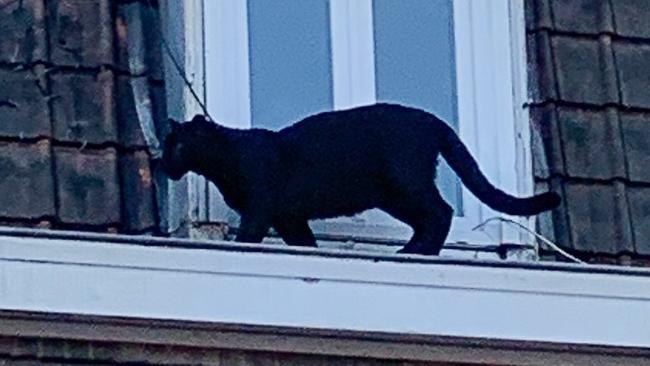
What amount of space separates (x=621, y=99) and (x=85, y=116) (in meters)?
1.46

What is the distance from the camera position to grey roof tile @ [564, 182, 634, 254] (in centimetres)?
909

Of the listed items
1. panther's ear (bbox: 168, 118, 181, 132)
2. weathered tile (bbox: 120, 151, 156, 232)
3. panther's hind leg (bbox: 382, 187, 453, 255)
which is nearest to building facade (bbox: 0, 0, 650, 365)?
weathered tile (bbox: 120, 151, 156, 232)

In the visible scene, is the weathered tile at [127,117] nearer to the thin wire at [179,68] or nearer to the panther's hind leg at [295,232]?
the thin wire at [179,68]

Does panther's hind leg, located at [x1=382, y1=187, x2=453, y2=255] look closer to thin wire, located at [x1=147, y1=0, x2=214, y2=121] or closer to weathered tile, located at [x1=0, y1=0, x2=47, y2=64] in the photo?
thin wire, located at [x1=147, y1=0, x2=214, y2=121]

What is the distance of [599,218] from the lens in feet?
30.0

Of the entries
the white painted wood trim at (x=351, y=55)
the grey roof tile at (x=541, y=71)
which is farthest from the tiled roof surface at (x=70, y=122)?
the grey roof tile at (x=541, y=71)

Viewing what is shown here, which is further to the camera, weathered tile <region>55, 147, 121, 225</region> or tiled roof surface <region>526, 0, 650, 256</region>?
tiled roof surface <region>526, 0, 650, 256</region>

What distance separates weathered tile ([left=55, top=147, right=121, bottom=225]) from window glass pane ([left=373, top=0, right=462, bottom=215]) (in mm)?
778

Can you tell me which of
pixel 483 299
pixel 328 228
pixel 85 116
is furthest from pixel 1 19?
pixel 483 299

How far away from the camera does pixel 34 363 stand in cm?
831

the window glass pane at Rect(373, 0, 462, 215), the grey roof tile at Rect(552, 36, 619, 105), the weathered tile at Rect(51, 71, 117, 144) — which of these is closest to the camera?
the weathered tile at Rect(51, 71, 117, 144)

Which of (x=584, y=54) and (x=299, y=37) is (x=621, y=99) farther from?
(x=299, y=37)

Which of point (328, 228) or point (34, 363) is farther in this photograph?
point (328, 228)

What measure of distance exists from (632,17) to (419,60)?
646 millimetres
